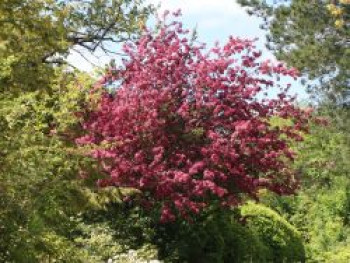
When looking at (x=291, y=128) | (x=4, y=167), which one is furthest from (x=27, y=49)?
(x=291, y=128)

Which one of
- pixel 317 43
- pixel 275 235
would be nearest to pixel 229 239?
pixel 275 235

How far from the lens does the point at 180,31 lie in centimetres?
1305

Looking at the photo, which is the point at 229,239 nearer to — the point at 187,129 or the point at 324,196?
the point at 187,129

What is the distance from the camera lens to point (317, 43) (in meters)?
21.1

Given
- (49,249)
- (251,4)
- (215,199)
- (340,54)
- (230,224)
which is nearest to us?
(49,249)

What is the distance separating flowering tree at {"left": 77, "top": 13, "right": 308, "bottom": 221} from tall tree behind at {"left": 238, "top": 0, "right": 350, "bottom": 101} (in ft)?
28.4

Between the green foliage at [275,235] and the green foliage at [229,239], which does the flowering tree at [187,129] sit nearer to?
the green foliage at [229,239]

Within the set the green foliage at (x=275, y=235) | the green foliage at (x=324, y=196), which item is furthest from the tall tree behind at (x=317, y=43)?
the green foliage at (x=275, y=235)

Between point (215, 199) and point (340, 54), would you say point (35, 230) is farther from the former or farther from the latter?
point (340, 54)

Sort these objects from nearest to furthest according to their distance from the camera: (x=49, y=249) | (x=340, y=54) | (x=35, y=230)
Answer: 1. (x=35, y=230)
2. (x=49, y=249)
3. (x=340, y=54)

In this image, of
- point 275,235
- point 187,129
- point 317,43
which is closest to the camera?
point 187,129

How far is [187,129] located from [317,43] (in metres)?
10.9

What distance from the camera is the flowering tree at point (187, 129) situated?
37.5 ft

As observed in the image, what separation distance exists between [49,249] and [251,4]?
59.6ft
